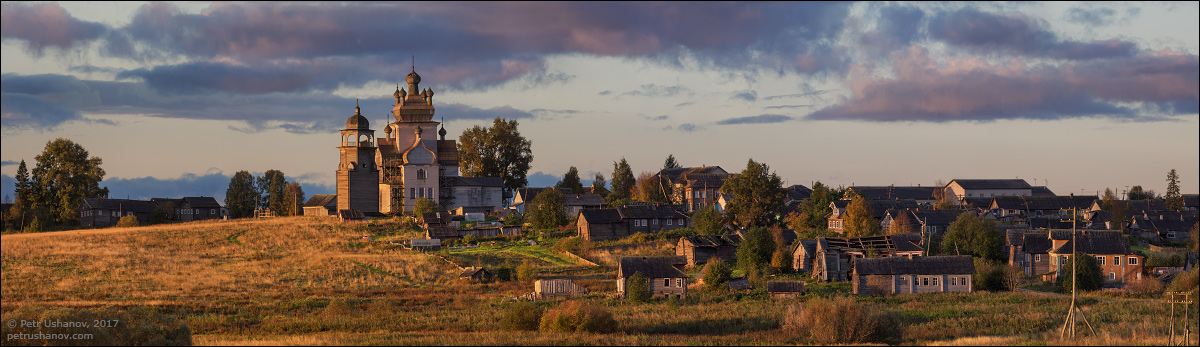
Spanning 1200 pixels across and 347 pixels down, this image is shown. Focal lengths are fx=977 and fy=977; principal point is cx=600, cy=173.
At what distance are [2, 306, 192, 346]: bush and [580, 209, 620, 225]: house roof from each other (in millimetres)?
37668

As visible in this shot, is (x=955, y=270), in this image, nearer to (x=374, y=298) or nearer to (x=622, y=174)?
(x=374, y=298)

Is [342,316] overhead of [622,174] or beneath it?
beneath

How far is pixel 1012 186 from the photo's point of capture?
393ft

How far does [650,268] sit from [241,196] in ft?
199

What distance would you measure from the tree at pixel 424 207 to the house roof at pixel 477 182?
6.62 m

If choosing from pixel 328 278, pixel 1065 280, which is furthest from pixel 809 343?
pixel 328 278

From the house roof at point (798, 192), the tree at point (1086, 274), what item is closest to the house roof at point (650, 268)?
the tree at point (1086, 274)

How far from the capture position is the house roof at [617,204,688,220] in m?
69.6

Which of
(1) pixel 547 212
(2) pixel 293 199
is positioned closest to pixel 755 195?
(1) pixel 547 212

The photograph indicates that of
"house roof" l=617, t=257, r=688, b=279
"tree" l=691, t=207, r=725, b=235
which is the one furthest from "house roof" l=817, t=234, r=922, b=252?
"tree" l=691, t=207, r=725, b=235

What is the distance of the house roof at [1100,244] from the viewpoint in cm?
5356

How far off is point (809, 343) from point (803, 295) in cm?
1308

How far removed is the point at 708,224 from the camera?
6694 cm

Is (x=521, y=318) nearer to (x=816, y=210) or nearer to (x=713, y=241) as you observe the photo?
(x=713, y=241)
